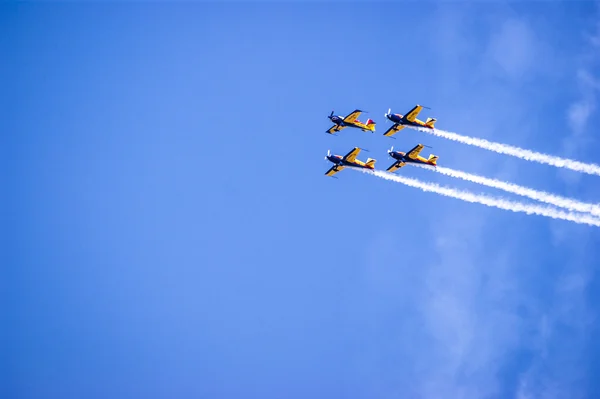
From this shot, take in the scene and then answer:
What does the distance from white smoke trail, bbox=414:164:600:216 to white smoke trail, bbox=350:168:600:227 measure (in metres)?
0.73

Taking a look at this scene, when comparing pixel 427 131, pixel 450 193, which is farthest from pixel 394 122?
pixel 450 193

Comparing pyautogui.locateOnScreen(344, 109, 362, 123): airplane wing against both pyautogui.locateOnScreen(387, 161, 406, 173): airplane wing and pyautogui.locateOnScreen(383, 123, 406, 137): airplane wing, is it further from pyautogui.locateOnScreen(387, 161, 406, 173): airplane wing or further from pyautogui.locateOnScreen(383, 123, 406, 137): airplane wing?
pyautogui.locateOnScreen(387, 161, 406, 173): airplane wing

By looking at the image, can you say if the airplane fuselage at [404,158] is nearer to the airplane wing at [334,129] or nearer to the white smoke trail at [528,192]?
the white smoke trail at [528,192]

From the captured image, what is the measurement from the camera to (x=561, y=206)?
279 feet

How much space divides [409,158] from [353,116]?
24.8 ft

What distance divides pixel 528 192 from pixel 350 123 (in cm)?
2031

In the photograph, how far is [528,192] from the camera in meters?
88.0

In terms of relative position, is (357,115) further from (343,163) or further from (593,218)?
(593,218)

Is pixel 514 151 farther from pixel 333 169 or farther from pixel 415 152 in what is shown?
pixel 333 169

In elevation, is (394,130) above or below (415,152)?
above

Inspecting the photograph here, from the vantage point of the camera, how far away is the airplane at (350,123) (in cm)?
8931

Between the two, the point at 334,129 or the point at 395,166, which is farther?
the point at 334,129

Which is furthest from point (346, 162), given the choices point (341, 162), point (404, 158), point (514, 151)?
point (514, 151)

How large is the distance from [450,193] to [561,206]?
1215cm
